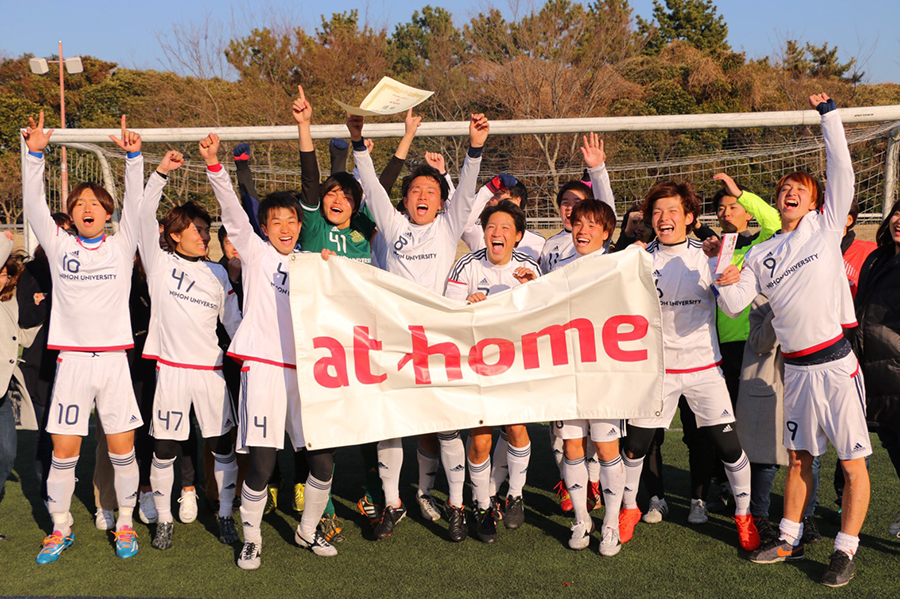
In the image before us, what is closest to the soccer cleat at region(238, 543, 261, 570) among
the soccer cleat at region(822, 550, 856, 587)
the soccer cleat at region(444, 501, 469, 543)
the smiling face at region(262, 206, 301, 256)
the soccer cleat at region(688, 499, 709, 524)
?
the soccer cleat at region(444, 501, 469, 543)

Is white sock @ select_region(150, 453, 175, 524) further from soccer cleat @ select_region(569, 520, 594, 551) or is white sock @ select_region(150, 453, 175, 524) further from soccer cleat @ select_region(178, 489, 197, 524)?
soccer cleat @ select_region(569, 520, 594, 551)

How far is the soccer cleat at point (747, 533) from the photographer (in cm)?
434

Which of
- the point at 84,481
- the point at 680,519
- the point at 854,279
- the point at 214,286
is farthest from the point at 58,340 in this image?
the point at 854,279

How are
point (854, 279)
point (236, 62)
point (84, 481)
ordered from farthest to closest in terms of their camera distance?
point (236, 62)
point (84, 481)
point (854, 279)

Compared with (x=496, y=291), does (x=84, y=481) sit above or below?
below

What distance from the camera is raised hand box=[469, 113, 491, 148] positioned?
479 cm

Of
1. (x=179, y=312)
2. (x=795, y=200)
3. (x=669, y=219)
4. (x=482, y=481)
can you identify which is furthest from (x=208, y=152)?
(x=795, y=200)

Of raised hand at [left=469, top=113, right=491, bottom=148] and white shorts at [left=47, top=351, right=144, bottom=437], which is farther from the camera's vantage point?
raised hand at [left=469, top=113, right=491, bottom=148]

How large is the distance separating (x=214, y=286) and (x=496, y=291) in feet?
5.75

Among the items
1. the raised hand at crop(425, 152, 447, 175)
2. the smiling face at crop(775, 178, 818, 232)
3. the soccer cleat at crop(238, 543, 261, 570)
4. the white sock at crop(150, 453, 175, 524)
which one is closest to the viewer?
the smiling face at crop(775, 178, 818, 232)

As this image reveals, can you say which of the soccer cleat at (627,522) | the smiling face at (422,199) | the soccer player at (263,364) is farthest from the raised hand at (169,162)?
the soccer cleat at (627,522)

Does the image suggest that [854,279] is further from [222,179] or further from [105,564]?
[105,564]

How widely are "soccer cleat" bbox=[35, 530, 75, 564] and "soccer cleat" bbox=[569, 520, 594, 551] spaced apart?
2.99 meters

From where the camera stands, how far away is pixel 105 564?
170 inches
